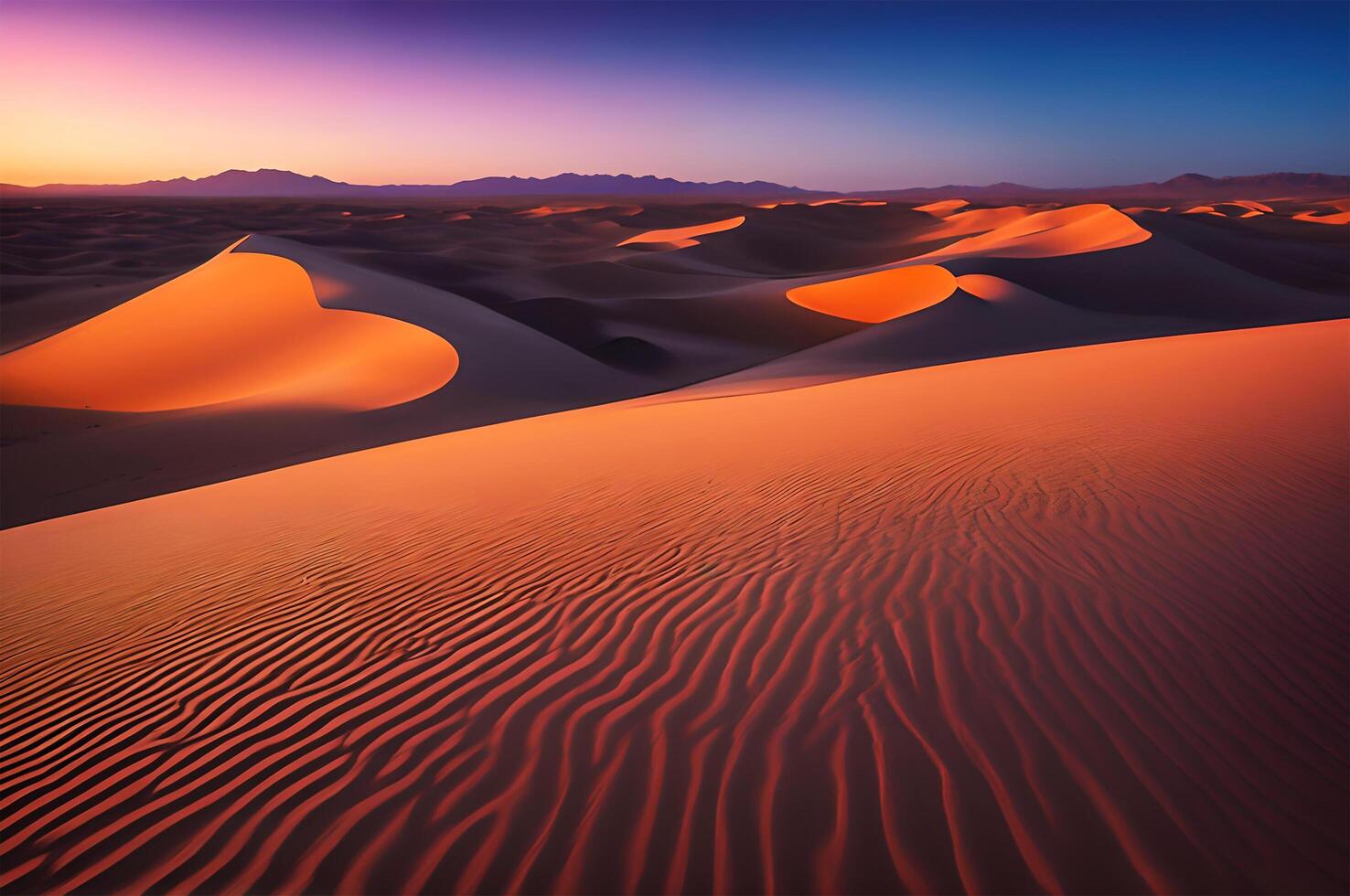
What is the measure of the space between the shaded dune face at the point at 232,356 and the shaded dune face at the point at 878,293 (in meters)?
15.4

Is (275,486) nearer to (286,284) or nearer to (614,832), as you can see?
(614,832)

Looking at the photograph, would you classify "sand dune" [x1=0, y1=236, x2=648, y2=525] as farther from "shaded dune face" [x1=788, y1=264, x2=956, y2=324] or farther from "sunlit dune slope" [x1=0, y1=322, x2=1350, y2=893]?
"shaded dune face" [x1=788, y1=264, x2=956, y2=324]

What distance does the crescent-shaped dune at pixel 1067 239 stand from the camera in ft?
108

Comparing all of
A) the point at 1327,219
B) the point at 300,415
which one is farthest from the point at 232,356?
the point at 1327,219

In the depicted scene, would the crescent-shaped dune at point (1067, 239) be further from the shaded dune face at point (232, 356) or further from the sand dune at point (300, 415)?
the shaded dune face at point (232, 356)

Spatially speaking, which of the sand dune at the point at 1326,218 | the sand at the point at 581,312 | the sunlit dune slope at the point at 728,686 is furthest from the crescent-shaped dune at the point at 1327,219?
the sunlit dune slope at the point at 728,686

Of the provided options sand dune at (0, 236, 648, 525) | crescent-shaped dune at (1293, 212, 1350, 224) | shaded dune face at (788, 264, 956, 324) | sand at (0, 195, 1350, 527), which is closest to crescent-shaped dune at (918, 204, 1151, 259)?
sand at (0, 195, 1350, 527)

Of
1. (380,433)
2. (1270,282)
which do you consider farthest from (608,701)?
(1270,282)

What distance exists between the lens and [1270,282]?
2959 centimetres

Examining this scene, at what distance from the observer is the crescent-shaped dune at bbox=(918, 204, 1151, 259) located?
32875mm

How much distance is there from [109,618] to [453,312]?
17.0 metres

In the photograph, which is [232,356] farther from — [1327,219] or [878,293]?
[1327,219]

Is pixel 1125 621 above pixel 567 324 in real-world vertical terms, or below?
above

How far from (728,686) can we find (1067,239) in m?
40.1
